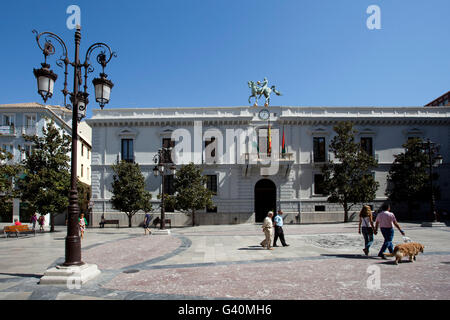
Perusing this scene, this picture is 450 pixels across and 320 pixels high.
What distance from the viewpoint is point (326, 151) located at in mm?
28562

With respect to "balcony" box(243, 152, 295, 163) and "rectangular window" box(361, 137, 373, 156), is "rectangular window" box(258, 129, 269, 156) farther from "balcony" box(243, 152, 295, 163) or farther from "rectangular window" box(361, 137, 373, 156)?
"rectangular window" box(361, 137, 373, 156)

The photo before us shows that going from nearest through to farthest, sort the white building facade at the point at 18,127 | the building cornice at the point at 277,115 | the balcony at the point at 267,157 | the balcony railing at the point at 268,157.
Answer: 1. the balcony at the point at 267,157
2. the balcony railing at the point at 268,157
3. the building cornice at the point at 277,115
4. the white building facade at the point at 18,127

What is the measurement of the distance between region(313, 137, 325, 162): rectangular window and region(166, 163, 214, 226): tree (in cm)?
1148

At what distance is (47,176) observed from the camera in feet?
69.5

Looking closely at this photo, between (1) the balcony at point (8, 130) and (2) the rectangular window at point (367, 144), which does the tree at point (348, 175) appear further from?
(1) the balcony at point (8, 130)

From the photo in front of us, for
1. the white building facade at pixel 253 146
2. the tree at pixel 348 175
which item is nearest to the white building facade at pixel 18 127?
the white building facade at pixel 253 146

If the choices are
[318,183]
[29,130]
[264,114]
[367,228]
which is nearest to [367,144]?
[318,183]

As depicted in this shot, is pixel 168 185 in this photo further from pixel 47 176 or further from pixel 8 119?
pixel 8 119

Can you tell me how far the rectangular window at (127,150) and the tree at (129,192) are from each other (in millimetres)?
3092

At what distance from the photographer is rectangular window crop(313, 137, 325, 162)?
2867 cm

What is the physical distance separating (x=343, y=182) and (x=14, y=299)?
24441mm

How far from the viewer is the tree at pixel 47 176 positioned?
20.7 m

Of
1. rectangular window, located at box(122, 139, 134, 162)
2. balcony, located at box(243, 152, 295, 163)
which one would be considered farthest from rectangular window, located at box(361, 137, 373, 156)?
rectangular window, located at box(122, 139, 134, 162)
